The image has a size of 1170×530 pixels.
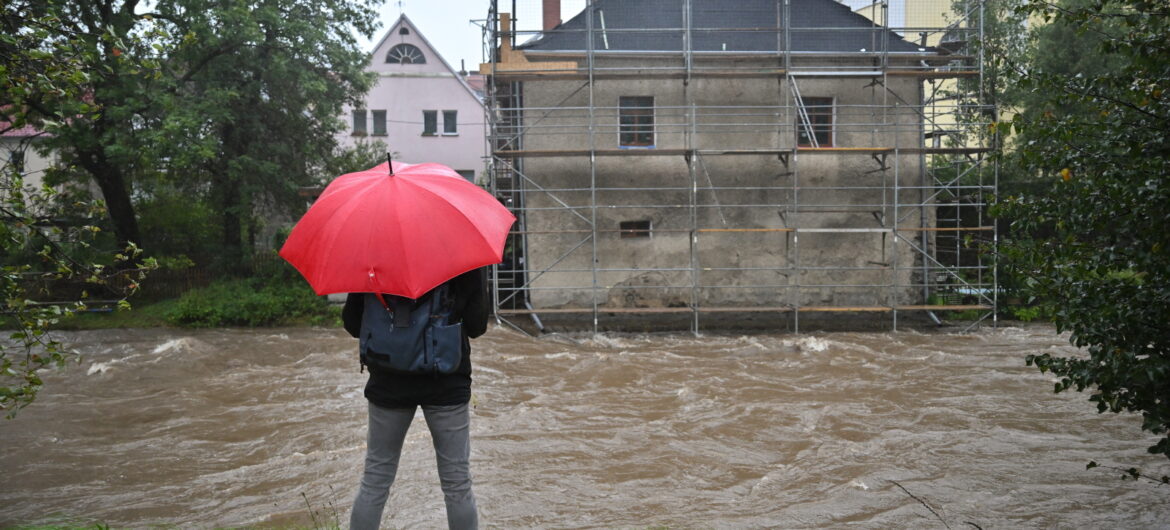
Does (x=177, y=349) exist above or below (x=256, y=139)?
below

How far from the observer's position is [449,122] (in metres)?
34.1

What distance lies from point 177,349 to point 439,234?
14.1m

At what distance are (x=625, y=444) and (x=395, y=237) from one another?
5584 mm

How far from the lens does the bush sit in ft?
62.0

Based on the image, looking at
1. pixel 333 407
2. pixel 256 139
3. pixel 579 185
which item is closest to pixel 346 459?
pixel 333 407

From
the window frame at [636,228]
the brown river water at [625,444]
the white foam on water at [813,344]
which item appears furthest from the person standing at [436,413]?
the window frame at [636,228]

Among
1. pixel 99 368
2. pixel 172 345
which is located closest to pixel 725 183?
pixel 172 345

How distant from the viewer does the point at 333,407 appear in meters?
10.8

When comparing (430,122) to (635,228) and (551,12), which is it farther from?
(635,228)

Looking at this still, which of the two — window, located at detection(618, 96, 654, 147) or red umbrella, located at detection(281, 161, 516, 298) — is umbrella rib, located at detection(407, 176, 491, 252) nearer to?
red umbrella, located at detection(281, 161, 516, 298)

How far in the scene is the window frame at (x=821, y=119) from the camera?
721 inches

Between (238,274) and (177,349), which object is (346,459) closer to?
(177,349)

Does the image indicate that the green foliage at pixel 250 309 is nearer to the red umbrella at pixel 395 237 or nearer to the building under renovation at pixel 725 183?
the building under renovation at pixel 725 183

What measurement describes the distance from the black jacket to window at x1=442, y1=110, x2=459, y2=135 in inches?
1231
